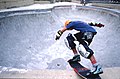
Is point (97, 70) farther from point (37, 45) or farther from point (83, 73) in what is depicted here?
point (37, 45)

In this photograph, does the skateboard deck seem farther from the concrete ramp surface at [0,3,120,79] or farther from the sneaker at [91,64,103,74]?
the concrete ramp surface at [0,3,120,79]

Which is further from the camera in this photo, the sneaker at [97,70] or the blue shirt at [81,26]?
the blue shirt at [81,26]

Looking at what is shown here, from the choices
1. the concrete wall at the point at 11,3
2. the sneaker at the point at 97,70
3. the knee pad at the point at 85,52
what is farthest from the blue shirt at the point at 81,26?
the concrete wall at the point at 11,3

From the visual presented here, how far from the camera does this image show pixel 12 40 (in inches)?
292

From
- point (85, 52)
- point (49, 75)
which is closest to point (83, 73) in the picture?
point (85, 52)

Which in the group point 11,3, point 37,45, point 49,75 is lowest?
point 37,45

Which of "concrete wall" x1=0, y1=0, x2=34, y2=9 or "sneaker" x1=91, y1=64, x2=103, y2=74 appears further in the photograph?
"concrete wall" x1=0, y1=0, x2=34, y2=9

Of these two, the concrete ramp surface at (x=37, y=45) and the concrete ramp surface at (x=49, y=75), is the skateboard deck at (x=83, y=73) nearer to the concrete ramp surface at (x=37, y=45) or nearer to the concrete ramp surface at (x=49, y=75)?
the concrete ramp surface at (x=49, y=75)

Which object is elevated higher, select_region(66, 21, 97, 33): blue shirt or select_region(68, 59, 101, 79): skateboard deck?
select_region(66, 21, 97, 33): blue shirt

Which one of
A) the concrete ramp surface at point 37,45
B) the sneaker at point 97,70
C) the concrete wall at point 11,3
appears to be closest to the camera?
the sneaker at point 97,70

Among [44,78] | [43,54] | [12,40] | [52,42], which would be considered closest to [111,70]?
[44,78]

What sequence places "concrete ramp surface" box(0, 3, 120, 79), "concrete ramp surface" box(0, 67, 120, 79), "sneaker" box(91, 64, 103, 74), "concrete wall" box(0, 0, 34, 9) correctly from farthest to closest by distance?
"concrete wall" box(0, 0, 34, 9) → "concrete ramp surface" box(0, 3, 120, 79) → "concrete ramp surface" box(0, 67, 120, 79) → "sneaker" box(91, 64, 103, 74)

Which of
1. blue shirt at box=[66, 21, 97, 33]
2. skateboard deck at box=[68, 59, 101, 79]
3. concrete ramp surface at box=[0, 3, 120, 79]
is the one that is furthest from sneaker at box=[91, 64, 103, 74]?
concrete ramp surface at box=[0, 3, 120, 79]

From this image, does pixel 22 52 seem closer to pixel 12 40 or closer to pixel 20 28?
pixel 12 40
